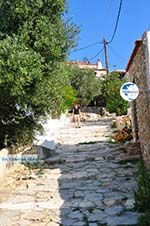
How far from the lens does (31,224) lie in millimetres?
7383

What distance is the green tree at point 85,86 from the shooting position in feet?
126

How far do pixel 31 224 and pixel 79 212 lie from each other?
1.05 meters

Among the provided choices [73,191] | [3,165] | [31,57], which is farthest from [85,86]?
[73,191]

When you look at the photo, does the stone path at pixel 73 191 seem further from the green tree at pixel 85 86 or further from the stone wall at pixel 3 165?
the green tree at pixel 85 86

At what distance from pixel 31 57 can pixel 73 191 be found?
3.42 metres

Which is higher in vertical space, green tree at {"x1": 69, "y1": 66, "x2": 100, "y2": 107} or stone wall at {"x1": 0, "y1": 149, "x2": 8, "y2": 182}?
green tree at {"x1": 69, "y1": 66, "x2": 100, "y2": 107}

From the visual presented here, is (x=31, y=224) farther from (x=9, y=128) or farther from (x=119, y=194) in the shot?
(x=9, y=128)

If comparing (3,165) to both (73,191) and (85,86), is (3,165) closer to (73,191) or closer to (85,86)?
(73,191)

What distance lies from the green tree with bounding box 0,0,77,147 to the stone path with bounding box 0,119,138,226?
1943 mm

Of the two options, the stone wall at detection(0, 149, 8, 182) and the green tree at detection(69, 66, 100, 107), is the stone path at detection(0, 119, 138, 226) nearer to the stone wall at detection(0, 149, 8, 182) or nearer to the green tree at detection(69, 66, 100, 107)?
the stone wall at detection(0, 149, 8, 182)

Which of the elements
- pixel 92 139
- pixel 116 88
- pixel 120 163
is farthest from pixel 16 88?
pixel 116 88

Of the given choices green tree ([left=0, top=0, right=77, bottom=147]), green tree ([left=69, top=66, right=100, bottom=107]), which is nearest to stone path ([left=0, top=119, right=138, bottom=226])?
green tree ([left=0, top=0, right=77, bottom=147])

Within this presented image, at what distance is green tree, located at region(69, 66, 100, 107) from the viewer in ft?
126

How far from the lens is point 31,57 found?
10.5 meters
